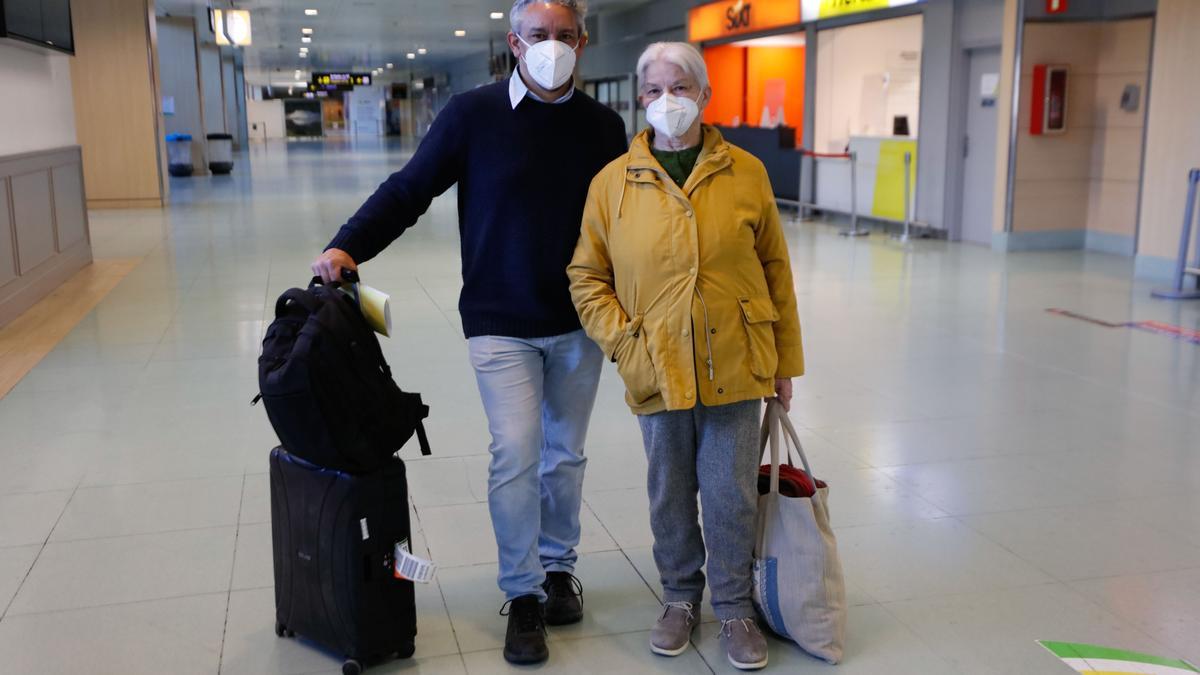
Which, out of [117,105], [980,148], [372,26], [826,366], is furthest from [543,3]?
[372,26]

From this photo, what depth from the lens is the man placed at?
2443 mm

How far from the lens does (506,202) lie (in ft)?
8.03

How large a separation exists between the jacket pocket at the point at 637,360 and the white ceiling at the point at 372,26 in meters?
18.0

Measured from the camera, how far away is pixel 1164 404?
15.4ft

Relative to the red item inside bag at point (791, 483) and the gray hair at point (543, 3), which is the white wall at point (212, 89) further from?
the red item inside bag at point (791, 483)

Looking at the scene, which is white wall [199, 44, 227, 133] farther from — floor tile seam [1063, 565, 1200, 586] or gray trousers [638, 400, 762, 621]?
floor tile seam [1063, 565, 1200, 586]

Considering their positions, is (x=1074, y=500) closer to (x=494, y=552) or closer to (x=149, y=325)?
(x=494, y=552)

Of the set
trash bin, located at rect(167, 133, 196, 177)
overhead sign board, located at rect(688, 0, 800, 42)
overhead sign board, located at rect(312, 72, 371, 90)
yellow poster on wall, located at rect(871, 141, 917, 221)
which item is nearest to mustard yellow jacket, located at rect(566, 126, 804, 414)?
yellow poster on wall, located at rect(871, 141, 917, 221)

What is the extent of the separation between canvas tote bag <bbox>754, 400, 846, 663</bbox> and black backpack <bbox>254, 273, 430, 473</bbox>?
0.84m

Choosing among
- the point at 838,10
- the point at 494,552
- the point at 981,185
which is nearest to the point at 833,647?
the point at 494,552

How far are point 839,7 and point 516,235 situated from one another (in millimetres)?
10651

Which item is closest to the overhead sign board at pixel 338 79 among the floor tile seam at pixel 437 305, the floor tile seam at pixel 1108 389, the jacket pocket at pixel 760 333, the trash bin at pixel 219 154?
the trash bin at pixel 219 154

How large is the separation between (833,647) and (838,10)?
35.5 feet

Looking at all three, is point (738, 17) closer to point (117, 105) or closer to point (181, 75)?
point (117, 105)
